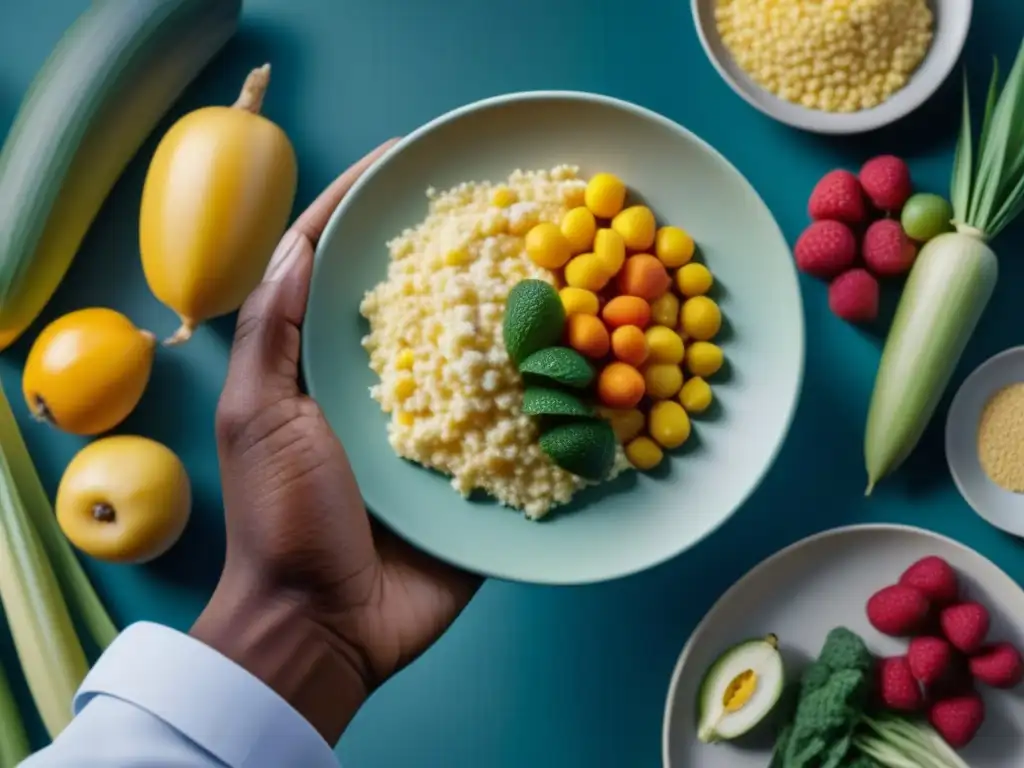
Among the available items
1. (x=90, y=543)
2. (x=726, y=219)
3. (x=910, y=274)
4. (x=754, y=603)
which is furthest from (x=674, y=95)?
(x=90, y=543)

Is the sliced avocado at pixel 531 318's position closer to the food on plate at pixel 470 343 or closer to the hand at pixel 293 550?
the food on plate at pixel 470 343

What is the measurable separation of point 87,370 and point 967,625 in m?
0.98

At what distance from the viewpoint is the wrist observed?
92cm

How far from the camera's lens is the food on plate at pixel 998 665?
109 cm

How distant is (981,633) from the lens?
110 cm

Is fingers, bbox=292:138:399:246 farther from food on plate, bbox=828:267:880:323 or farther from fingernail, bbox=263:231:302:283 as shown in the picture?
food on plate, bbox=828:267:880:323

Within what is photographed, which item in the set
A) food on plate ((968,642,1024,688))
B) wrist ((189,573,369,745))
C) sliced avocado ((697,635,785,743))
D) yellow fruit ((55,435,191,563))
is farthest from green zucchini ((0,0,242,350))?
food on plate ((968,642,1024,688))

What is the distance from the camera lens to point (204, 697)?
0.81 meters

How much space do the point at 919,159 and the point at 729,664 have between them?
62 centimetres

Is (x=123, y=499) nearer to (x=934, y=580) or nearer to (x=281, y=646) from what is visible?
(x=281, y=646)

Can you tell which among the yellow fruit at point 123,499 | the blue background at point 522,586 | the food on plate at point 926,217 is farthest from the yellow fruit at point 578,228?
the yellow fruit at point 123,499

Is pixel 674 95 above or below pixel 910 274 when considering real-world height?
above

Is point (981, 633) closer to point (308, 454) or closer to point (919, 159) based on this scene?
point (919, 159)

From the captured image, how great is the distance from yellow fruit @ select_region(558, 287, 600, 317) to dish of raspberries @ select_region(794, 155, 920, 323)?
0.30m
